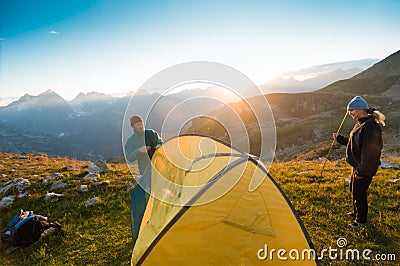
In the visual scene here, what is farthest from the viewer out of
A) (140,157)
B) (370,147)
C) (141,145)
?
(141,145)

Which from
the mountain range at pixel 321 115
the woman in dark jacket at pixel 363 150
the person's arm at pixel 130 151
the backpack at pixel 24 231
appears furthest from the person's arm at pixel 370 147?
the backpack at pixel 24 231

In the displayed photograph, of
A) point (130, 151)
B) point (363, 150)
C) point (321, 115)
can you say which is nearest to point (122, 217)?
point (130, 151)

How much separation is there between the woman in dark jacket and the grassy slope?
0.66 m

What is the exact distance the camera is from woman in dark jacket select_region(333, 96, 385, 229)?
576cm

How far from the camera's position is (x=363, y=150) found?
588cm

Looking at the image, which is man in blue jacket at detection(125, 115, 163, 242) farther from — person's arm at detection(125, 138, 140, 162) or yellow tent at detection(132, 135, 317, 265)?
yellow tent at detection(132, 135, 317, 265)

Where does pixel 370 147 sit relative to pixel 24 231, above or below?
above

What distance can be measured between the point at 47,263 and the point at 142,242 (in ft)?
11.3

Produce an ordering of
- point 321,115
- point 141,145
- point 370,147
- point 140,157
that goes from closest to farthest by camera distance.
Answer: point 370,147 → point 140,157 → point 141,145 → point 321,115

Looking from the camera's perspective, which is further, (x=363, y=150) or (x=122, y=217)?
(x=122, y=217)

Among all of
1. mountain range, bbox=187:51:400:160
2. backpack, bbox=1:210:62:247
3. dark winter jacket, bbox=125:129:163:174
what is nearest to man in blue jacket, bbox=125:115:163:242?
dark winter jacket, bbox=125:129:163:174

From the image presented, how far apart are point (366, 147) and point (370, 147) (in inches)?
3.1

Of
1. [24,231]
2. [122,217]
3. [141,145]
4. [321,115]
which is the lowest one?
[321,115]

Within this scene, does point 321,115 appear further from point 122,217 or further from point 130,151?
point 130,151
